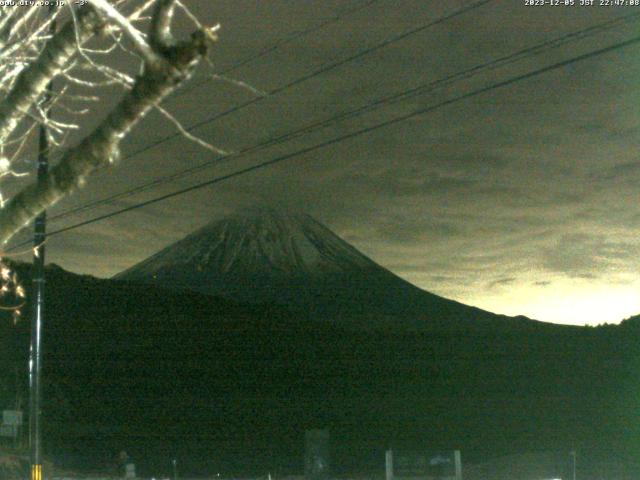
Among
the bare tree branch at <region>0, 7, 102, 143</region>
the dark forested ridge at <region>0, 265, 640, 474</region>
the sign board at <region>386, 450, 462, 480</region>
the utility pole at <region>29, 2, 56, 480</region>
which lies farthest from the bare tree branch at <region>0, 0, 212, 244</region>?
the dark forested ridge at <region>0, 265, 640, 474</region>

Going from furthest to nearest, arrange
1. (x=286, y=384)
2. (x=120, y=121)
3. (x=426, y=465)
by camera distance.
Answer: (x=286, y=384) < (x=426, y=465) < (x=120, y=121)

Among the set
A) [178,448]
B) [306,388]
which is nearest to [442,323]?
[306,388]

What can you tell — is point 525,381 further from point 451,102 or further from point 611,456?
point 451,102

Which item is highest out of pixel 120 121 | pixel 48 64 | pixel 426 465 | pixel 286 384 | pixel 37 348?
pixel 48 64

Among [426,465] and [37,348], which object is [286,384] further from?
[37,348]

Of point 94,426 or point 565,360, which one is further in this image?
point 565,360

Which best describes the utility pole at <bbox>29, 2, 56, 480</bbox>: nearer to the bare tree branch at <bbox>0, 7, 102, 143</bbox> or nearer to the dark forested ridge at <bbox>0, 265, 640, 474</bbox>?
the bare tree branch at <bbox>0, 7, 102, 143</bbox>

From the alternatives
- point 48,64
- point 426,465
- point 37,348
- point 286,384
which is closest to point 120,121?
point 48,64

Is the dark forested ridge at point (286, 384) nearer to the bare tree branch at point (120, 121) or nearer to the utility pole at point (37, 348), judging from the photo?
the utility pole at point (37, 348)
